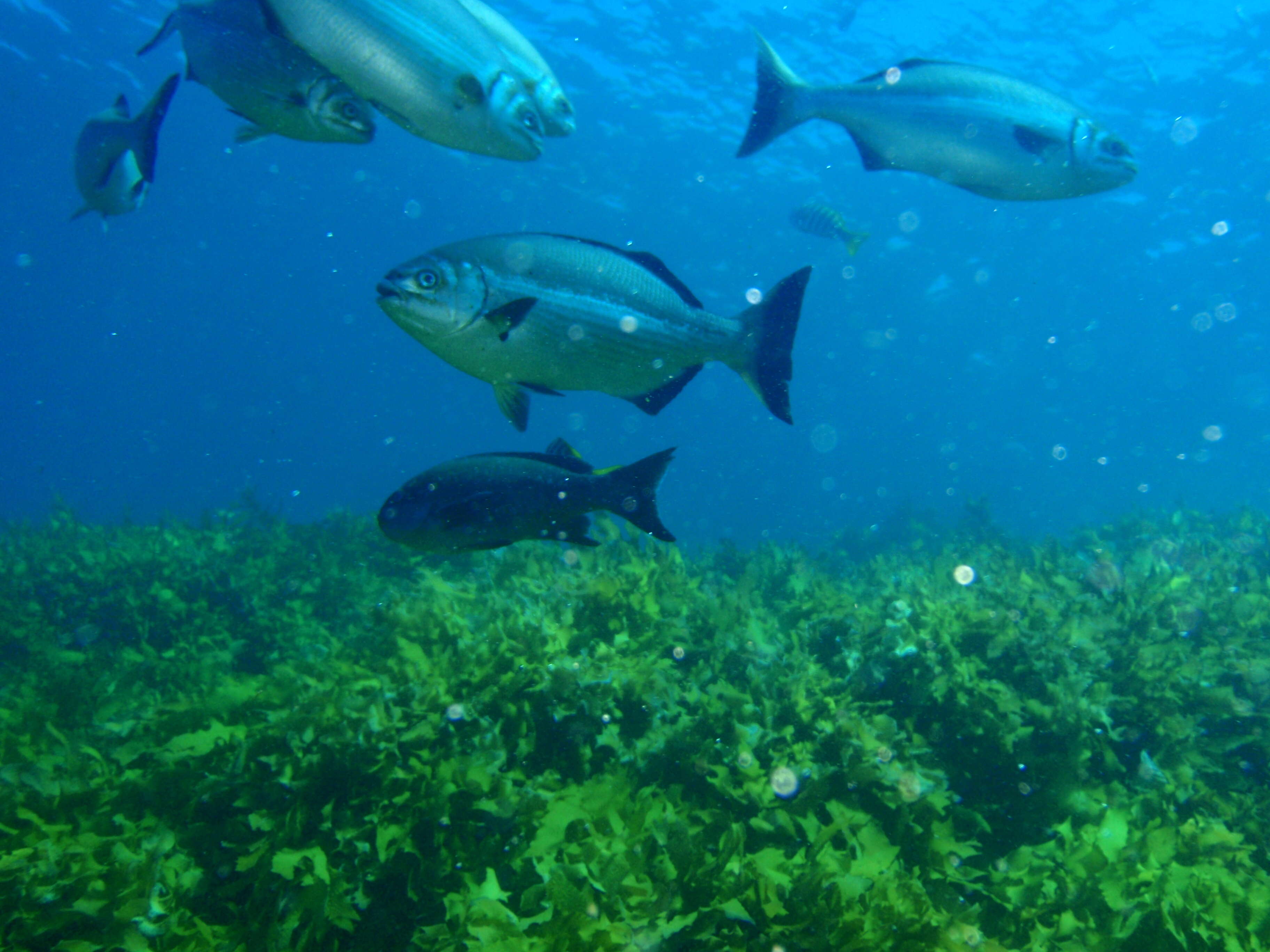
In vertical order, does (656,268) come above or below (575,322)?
above

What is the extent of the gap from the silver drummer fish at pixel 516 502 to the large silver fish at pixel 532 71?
44.9 inches

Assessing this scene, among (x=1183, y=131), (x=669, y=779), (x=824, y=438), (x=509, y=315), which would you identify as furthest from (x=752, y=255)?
(x=824, y=438)

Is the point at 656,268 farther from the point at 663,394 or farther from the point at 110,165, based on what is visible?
the point at 110,165

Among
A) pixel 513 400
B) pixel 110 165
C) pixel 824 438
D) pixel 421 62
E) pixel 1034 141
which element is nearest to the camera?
pixel 421 62

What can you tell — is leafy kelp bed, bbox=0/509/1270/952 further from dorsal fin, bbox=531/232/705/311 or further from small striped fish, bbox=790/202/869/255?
small striped fish, bbox=790/202/869/255

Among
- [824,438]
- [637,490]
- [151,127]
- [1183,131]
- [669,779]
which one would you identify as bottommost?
[824,438]

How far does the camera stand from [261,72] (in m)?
1.73

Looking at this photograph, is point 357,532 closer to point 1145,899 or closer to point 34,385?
point 1145,899

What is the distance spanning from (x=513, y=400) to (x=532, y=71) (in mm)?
1019

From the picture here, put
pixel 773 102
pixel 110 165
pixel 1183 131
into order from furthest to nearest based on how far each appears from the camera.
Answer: pixel 1183 131, pixel 110 165, pixel 773 102

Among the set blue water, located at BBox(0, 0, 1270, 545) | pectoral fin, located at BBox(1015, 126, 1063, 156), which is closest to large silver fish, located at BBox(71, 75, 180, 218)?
pectoral fin, located at BBox(1015, 126, 1063, 156)

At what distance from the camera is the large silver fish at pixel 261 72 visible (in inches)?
66.9

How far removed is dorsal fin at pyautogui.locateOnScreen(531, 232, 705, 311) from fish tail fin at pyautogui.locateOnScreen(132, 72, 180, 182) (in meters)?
1.38

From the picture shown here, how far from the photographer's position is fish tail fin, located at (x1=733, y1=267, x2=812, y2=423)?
2.28m
